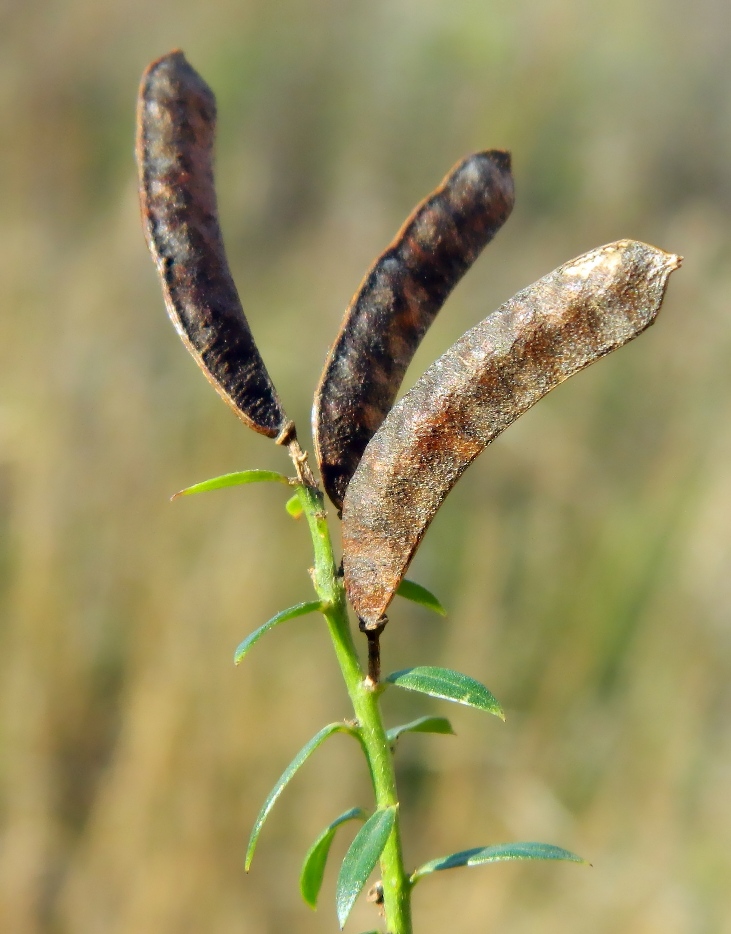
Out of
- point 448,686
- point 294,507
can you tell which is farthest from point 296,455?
point 448,686

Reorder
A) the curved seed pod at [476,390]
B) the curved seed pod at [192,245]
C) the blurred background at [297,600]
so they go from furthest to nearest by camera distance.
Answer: the blurred background at [297,600] → the curved seed pod at [192,245] → the curved seed pod at [476,390]

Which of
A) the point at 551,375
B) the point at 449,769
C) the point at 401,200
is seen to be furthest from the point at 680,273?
the point at 551,375

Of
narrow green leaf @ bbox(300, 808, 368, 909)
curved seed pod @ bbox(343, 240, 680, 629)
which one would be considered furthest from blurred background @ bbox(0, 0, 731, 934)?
curved seed pod @ bbox(343, 240, 680, 629)

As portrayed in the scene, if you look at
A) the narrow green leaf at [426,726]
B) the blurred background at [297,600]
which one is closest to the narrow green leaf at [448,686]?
the narrow green leaf at [426,726]

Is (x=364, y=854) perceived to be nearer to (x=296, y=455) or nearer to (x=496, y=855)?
(x=496, y=855)

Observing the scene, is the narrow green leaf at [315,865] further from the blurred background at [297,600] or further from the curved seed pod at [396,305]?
the blurred background at [297,600]
